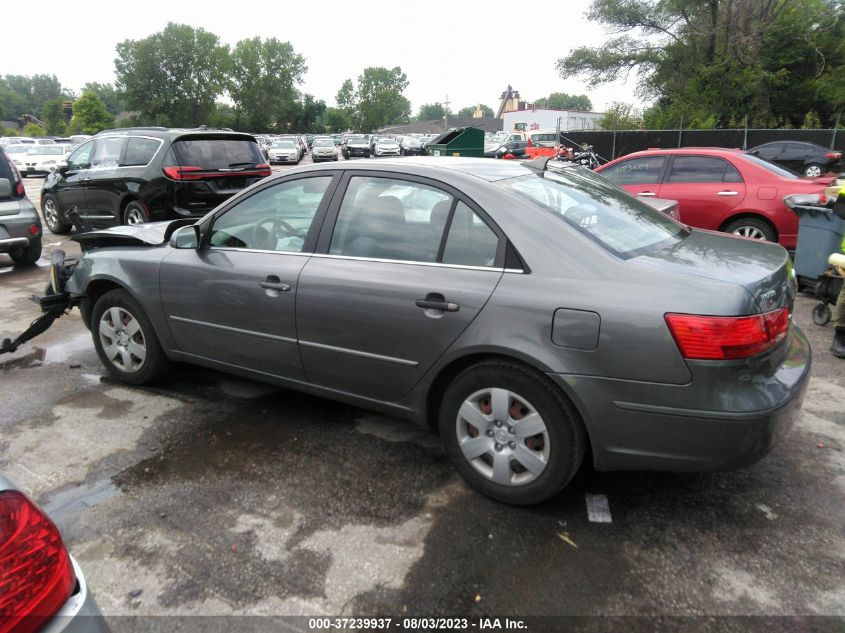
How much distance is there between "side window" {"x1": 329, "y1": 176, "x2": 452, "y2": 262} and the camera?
3117 mm

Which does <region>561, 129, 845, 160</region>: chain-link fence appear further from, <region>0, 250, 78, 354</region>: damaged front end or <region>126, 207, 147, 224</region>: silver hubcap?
<region>0, 250, 78, 354</region>: damaged front end

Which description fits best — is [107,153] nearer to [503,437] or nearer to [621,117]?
[503,437]

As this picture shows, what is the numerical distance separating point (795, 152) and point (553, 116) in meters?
60.7

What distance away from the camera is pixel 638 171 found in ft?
28.1

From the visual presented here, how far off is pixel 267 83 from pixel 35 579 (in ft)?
368

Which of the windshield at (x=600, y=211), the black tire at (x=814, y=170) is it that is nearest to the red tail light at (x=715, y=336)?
the windshield at (x=600, y=211)

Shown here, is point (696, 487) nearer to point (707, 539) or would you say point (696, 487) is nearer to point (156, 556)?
point (707, 539)

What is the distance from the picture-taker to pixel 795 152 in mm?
18203

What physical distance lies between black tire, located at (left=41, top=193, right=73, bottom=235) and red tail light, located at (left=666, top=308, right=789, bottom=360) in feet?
37.1

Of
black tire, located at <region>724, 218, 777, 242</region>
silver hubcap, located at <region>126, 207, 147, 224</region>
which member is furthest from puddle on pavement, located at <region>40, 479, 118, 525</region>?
black tire, located at <region>724, 218, 777, 242</region>

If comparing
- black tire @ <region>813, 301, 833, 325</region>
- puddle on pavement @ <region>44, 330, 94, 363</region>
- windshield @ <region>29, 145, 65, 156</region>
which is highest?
windshield @ <region>29, 145, 65, 156</region>

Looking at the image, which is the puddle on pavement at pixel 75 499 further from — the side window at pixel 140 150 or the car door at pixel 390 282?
the side window at pixel 140 150

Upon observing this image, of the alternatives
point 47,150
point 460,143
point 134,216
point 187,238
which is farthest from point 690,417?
point 47,150

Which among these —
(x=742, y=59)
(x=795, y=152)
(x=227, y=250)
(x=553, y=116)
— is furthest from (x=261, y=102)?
(x=227, y=250)
